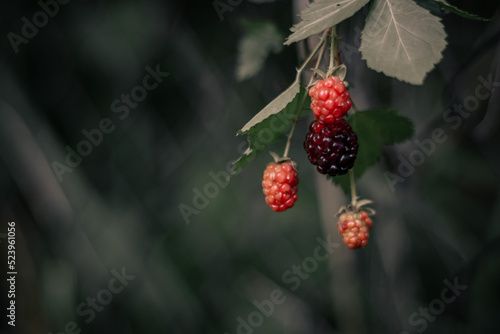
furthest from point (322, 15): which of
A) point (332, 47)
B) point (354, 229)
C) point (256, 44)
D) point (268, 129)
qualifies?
point (256, 44)

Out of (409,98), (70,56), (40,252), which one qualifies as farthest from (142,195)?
(409,98)

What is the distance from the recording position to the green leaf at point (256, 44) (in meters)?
0.96

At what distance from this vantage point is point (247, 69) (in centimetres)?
96

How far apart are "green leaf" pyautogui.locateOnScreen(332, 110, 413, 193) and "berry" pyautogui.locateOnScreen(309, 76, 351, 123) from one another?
0.21 m

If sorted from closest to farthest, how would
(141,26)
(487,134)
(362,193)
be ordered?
(487,134) → (362,193) → (141,26)

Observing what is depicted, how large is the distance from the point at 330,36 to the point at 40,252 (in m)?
1.44

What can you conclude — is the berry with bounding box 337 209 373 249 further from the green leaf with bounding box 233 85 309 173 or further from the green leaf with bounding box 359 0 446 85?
the green leaf with bounding box 359 0 446 85

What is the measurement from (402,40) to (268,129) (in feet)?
0.61

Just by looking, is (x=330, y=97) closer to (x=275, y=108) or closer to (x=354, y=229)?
(x=275, y=108)

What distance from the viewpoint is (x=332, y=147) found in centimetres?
46

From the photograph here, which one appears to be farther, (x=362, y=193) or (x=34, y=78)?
(x=34, y=78)

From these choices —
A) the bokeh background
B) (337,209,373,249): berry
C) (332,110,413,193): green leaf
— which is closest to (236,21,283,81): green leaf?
the bokeh background

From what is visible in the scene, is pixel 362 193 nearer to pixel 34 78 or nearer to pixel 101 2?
pixel 101 2

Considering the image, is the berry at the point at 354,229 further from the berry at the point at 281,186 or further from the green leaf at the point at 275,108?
the green leaf at the point at 275,108
